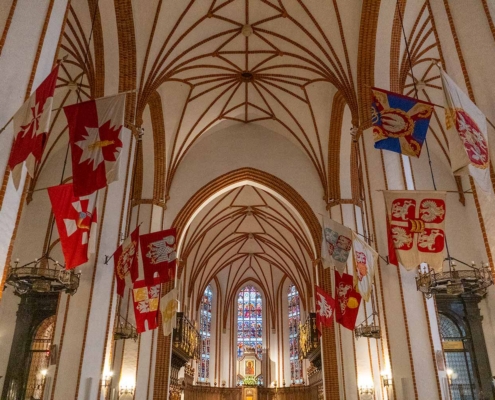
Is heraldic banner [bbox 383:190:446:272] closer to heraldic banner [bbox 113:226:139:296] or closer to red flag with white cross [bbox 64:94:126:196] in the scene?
red flag with white cross [bbox 64:94:126:196]

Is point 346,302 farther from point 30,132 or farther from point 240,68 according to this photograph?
point 240,68

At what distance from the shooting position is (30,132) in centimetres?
610

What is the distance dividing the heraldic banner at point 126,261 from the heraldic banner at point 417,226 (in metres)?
6.01

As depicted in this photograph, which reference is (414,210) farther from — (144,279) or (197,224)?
(197,224)

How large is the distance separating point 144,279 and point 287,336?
25633 millimetres

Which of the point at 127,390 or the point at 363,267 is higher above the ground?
the point at 363,267

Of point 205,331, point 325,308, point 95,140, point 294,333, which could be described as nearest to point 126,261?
point 95,140

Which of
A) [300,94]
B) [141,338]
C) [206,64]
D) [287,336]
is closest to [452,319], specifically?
[300,94]

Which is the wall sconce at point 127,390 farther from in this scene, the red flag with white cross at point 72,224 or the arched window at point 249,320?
the arched window at point 249,320

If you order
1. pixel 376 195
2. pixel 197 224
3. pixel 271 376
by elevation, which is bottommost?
pixel 271 376

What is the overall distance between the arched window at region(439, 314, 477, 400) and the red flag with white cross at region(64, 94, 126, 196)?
1625 centimetres

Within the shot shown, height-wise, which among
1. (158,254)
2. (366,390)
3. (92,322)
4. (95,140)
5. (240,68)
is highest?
(240,68)

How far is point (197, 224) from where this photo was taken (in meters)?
26.7

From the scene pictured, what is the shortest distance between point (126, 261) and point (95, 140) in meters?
4.47
